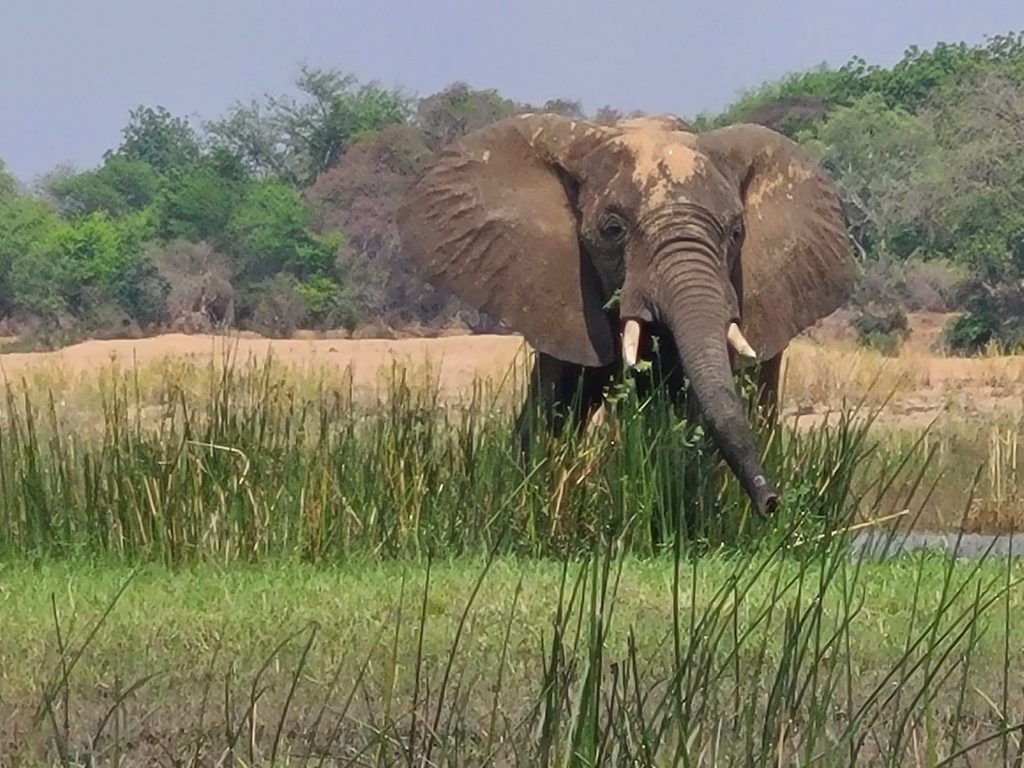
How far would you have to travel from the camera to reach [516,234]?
8.92 metres

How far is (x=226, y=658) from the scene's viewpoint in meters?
4.91

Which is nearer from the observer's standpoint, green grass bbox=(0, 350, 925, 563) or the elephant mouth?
green grass bbox=(0, 350, 925, 563)

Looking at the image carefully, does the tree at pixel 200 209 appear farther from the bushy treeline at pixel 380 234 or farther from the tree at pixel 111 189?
the tree at pixel 111 189

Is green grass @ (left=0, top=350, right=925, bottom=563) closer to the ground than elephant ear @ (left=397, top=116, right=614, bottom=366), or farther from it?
closer to the ground

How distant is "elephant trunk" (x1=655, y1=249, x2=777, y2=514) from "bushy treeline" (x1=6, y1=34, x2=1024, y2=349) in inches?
1130

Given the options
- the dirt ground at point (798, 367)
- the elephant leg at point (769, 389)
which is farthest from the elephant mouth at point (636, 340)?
the dirt ground at point (798, 367)

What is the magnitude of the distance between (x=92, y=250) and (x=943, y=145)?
1989 cm

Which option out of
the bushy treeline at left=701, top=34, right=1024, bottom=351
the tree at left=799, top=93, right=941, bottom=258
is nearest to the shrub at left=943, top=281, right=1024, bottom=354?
the bushy treeline at left=701, top=34, right=1024, bottom=351

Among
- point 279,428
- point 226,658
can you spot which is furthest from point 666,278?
point 226,658

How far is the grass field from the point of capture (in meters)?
3.55

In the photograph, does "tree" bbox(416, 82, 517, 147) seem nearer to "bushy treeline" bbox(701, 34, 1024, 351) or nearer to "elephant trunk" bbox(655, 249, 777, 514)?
"bushy treeline" bbox(701, 34, 1024, 351)

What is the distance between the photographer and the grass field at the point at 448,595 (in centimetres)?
355

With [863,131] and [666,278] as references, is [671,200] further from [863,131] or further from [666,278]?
[863,131]

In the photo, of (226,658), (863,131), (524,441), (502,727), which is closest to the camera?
(502,727)
